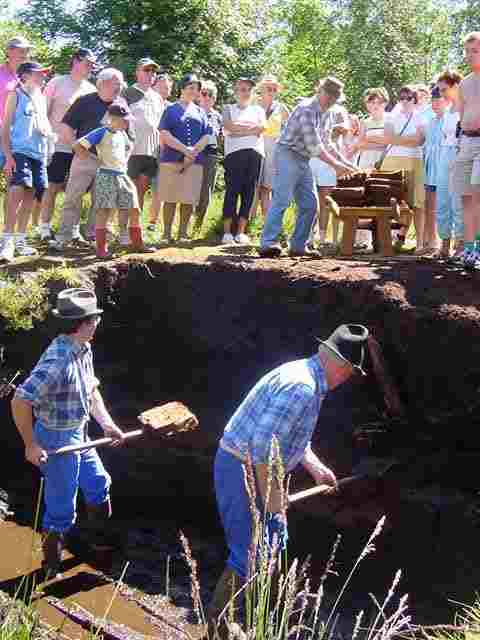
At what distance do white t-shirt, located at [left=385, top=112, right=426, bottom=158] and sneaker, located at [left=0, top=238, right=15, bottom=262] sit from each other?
4520 millimetres

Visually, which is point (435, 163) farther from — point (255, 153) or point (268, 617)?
point (268, 617)

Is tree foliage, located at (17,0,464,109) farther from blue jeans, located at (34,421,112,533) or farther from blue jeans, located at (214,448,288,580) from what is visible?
blue jeans, located at (214,448,288,580)

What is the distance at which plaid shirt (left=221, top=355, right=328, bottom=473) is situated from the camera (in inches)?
181

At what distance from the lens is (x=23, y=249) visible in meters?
9.20

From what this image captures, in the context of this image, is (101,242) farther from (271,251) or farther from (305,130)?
(305,130)

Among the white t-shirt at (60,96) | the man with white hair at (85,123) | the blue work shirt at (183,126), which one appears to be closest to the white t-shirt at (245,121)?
the blue work shirt at (183,126)

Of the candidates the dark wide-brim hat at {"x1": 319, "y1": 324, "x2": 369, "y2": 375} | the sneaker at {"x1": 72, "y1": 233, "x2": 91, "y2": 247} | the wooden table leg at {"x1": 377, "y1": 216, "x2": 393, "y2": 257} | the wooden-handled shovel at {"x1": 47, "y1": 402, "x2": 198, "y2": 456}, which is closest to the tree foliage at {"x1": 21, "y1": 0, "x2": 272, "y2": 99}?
the sneaker at {"x1": 72, "y1": 233, "x2": 91, "y2": 247}

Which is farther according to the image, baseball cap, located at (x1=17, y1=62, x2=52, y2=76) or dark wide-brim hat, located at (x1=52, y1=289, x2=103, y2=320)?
baseball cap, located at (x1=17, y1=62, x2=52, y2=76)

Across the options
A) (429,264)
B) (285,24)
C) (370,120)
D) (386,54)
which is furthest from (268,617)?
(285,24)

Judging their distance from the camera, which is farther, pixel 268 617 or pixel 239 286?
pixel 239 286

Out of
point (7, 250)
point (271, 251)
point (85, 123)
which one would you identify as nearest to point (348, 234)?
point (271, 251)

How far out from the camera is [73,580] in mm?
6676

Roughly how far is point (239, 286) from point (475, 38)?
315 cm

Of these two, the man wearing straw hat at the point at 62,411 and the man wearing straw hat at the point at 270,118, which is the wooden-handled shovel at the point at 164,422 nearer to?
the man wearing straw hat at the point at 62,411
